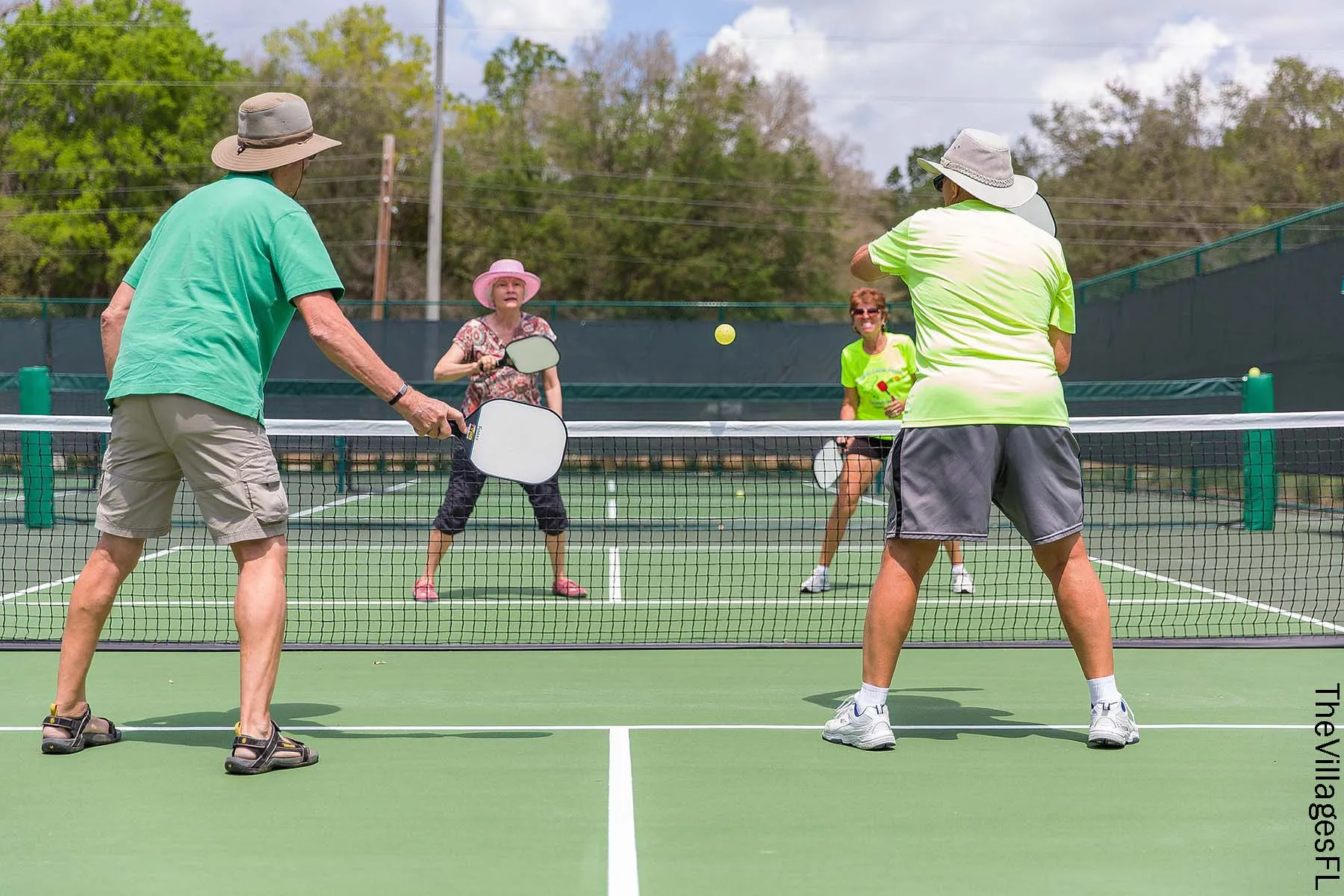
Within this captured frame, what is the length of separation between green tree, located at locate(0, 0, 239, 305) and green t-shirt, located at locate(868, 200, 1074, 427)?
46.2 metres

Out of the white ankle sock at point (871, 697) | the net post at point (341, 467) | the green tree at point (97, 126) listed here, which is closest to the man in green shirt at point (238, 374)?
the white ankle sock at point (871, 697)

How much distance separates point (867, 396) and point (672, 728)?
3447 mm

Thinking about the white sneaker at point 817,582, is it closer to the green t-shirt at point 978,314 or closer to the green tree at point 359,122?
the green t-shirt at point 978,314

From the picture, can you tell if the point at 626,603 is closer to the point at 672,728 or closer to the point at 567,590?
the point at 567,590

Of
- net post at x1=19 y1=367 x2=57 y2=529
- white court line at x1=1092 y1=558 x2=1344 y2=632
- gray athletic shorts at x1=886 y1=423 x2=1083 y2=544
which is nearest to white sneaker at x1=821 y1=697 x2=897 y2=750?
gray athletic shorts at x1=886 y1=423 x2=1083 y2=544

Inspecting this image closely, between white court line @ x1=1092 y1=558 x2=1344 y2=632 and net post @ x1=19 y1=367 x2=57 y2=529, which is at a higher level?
net post @ x1=19 y1=367 x2=57 y2=529

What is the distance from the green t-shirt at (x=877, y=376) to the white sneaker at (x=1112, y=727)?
3415 millimetres

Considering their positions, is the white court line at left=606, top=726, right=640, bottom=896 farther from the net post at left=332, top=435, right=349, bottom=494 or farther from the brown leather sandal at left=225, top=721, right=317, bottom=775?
the net post at left=332, top=435, right=349, bottom=494

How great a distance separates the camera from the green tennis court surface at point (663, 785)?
3.02m

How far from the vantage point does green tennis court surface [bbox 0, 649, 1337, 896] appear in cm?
302

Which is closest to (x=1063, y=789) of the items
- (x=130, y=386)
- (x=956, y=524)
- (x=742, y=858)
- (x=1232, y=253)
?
(x=956, y=524)

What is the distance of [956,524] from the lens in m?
3.99

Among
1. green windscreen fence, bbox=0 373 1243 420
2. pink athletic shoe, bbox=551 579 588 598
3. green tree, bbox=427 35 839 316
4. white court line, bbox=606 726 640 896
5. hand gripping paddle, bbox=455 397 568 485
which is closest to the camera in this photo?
white court line, bbox=606 726 640 896

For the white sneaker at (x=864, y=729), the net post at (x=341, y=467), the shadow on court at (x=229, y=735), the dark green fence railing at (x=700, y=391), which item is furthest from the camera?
the dark green fence railing at (x=700, y=391)
